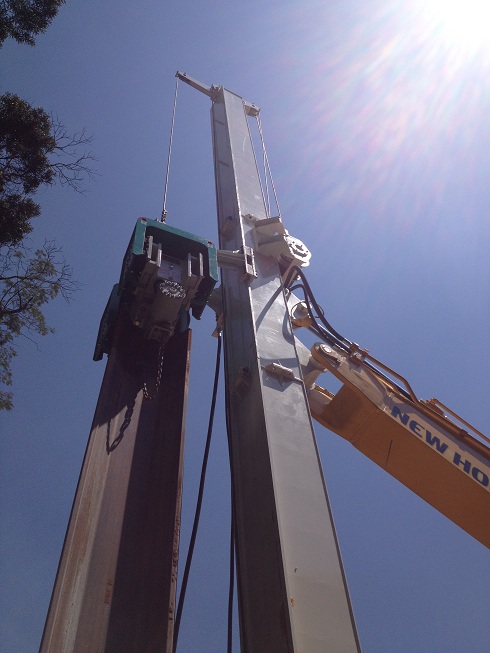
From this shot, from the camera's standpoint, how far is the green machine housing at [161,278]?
3773 millimetres

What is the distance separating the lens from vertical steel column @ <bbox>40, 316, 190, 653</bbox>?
107 inches

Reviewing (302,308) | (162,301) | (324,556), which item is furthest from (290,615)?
(302,308)

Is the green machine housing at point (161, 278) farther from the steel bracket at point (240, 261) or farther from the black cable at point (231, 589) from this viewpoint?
the black cable at point (231, 589)

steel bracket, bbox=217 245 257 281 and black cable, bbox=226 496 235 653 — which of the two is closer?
black cable, bbox=226 496 235 653

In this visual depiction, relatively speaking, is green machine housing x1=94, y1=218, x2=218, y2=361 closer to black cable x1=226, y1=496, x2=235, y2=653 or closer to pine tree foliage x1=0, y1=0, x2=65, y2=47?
black cable x1=226, y1=496, x2=235, y2=653

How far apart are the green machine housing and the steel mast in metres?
0.45

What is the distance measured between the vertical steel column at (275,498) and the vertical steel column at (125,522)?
533mm

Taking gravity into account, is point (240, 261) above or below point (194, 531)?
above

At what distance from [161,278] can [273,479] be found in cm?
178

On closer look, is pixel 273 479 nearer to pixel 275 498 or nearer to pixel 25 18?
pixel 275 498

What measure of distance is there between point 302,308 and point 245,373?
1741mm

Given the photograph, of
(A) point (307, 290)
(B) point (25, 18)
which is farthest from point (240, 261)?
(B) point (25, 18)

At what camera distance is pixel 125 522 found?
3295 millimetres

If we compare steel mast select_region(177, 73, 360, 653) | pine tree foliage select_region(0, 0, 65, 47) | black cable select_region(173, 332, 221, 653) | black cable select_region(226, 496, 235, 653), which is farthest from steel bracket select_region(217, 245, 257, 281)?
pine tree foliage select_region(0, 0, 65, 47)
